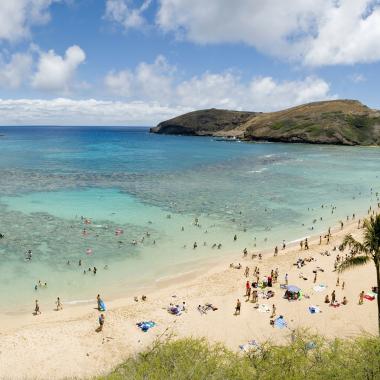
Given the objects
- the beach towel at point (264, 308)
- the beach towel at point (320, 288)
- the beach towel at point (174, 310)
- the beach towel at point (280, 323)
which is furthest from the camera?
the beach towel at point (320, 288)

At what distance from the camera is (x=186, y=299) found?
29844mm

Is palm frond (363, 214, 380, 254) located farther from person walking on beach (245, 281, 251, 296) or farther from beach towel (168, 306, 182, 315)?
beach towel (168, 306, 182, 315)

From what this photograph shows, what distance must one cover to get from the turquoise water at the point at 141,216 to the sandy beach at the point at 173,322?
8.70 ft

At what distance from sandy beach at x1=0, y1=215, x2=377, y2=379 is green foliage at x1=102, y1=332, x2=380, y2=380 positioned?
338 centimetres

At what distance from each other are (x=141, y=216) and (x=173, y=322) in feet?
81.4

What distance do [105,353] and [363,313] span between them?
54.6 ft

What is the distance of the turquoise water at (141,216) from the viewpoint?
33875mm

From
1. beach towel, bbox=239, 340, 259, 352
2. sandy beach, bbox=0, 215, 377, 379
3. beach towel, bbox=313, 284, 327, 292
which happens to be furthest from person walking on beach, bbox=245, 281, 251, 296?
beach towel, bbox=239, 340, 259, 352

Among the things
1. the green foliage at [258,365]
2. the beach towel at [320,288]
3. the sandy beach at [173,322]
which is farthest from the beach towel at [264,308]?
the green foliage at [258,365]

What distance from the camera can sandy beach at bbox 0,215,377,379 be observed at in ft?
73.2

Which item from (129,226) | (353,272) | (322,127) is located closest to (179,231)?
(129,226)

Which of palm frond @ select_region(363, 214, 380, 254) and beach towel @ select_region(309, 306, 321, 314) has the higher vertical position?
palm frond @ select_region(363, 214, 380, 254)

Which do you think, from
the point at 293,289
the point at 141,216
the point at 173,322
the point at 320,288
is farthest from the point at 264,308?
the point at 141,216

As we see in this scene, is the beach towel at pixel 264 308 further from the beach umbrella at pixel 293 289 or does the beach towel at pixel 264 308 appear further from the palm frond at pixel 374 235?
the palm frond at pixel 374 235
